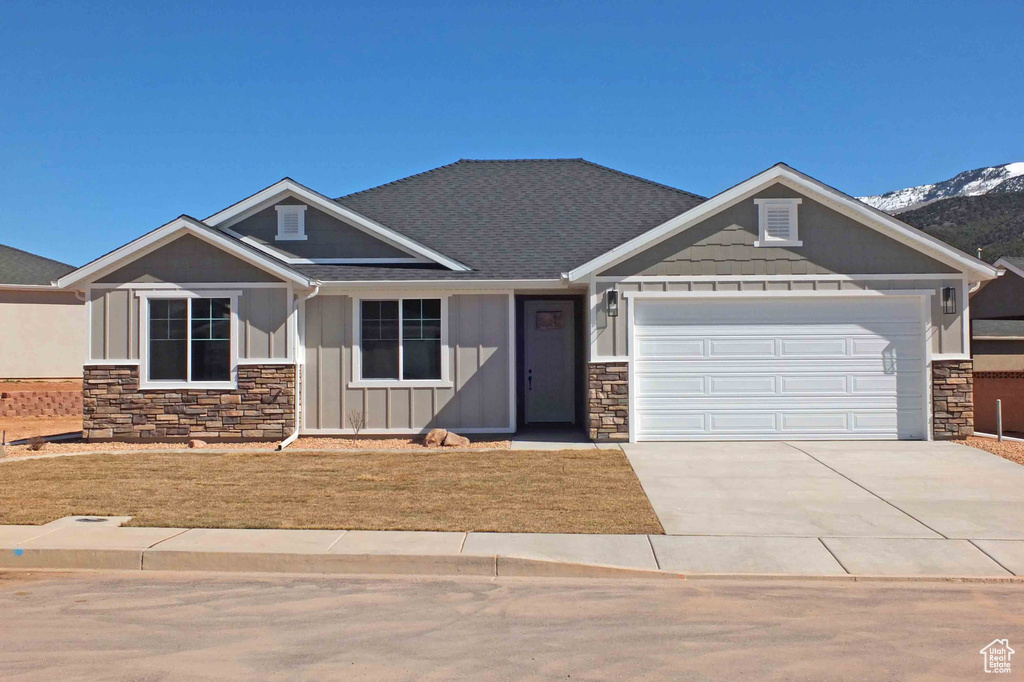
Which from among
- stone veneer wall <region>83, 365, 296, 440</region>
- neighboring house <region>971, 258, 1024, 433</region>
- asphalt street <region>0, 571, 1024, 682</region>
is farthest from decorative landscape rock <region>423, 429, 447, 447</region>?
neighboring house <region>971, 258, 1024, 433</region>

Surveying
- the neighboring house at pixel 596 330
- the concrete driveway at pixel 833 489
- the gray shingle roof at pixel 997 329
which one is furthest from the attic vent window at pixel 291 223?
the gray shingle roof at pixel 997 329

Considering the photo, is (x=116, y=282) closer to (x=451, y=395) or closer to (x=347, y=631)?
(x=451, y=395)

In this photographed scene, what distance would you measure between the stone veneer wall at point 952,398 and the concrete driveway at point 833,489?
393mm

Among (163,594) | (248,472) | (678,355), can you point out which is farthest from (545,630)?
(678,355)

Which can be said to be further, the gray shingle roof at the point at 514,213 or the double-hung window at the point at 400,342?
the gray shingle roof at the point at 514,213

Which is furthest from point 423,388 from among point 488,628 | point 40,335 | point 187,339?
point 40,335

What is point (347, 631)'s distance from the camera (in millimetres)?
5270

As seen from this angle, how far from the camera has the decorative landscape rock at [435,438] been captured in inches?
524

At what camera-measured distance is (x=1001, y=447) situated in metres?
12.5

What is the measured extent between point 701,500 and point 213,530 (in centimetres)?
523

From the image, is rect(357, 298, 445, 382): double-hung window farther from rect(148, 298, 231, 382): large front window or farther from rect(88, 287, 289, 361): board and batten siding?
rect(148, 298, 231, 382): large front window

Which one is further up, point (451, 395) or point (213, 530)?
point (451, 395)

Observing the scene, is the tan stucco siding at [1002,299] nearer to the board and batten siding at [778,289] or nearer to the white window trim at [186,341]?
the board and batten siding at [778,289]

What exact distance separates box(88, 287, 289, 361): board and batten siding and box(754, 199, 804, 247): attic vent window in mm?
8050
